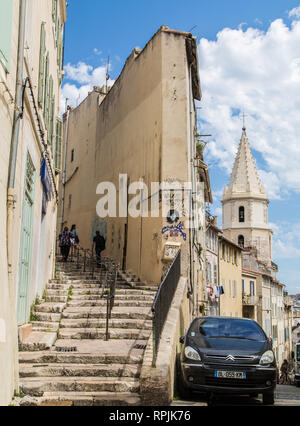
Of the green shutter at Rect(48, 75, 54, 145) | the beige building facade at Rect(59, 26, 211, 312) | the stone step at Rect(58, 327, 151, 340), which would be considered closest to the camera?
the stone step at Rect(58, 327, 151, 340)

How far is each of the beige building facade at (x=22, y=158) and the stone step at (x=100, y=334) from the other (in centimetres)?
88

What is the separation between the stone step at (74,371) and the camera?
25.3ft

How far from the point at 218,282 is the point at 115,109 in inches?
768

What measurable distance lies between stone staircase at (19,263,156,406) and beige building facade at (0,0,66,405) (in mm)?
538

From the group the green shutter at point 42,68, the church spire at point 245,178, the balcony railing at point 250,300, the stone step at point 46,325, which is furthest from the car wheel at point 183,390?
the church spire at point 245,178

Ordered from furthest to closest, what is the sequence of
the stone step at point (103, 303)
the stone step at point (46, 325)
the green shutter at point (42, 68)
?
the stone step at point (103, 303)
the green shutter at point (42, 68)
the stone step at point (46, 325)

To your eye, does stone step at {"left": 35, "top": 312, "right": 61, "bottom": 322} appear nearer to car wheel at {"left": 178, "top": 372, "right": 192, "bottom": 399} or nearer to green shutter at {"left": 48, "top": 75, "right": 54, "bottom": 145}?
car wheel at {"left": 178, "top": 372, "right": 192, "bottom": 399}

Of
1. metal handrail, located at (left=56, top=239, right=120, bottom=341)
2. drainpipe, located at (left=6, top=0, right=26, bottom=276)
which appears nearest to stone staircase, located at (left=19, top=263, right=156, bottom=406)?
metal handrail, located at (left=56, top=239, right=120, bottom=341)

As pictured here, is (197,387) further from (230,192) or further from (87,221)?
(230,192)

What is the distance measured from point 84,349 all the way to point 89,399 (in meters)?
2.05

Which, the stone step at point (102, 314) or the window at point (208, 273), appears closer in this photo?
the stone step at point (102, 314)

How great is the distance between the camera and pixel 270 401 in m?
8.10

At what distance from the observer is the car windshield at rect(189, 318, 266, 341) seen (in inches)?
351

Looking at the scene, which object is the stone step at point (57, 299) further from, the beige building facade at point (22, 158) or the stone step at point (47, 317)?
the stone step at point (47, 317)
